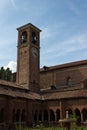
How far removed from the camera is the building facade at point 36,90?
33000 millimetres

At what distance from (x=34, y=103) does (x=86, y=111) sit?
781cm

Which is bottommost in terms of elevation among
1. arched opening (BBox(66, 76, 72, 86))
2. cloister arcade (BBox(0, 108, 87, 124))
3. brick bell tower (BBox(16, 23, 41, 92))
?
cloister arcade (BBox(0, 108, 87, 124))

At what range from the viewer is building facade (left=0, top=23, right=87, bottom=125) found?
3300 cm

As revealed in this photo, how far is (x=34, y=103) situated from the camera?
36.7m

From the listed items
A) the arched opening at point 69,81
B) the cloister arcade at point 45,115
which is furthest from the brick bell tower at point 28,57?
the arched opening at point 69,81

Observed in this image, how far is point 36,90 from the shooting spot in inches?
1677

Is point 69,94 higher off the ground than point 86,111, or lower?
higher

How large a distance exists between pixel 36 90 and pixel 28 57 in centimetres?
588

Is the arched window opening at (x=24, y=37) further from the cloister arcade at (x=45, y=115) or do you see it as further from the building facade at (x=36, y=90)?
the cloister arcade at (x=45, y=115)

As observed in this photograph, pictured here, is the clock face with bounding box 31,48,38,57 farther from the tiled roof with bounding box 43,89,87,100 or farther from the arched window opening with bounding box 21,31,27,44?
the tiled roof with bounding box 43,89,87,100

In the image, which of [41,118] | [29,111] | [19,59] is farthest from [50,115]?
[19,59]

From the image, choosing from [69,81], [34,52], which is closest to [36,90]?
[69,81]

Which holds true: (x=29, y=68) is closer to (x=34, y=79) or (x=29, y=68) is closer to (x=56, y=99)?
(x=34, y=79)

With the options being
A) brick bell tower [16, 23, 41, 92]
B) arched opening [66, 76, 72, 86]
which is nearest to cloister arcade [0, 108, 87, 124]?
brick bell tower [16, 23, 41, 92]
